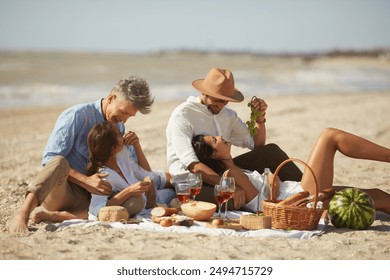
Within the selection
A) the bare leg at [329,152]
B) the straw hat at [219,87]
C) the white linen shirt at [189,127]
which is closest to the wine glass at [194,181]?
the white linen shirt at [189,127]

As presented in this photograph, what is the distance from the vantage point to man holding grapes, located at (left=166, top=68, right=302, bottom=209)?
5797 millimetres

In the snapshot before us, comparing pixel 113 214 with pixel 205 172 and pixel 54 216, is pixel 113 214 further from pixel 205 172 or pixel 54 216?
pixel 205 172

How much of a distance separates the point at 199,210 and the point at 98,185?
2.93 ft

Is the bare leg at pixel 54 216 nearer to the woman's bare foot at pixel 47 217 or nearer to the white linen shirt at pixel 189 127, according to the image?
the woman's bare foot at pixel 47 217

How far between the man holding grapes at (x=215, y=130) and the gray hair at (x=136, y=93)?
1.39 feet

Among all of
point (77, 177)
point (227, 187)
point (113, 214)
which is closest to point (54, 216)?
point (77, 177)

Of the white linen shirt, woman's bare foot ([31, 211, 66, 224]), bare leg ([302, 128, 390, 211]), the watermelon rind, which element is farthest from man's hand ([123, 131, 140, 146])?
the watermelon rind

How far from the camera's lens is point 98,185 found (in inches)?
215

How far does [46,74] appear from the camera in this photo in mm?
30406

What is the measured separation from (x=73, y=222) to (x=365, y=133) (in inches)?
330

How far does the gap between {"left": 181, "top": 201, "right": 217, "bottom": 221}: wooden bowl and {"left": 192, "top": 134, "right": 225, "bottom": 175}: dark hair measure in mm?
437
